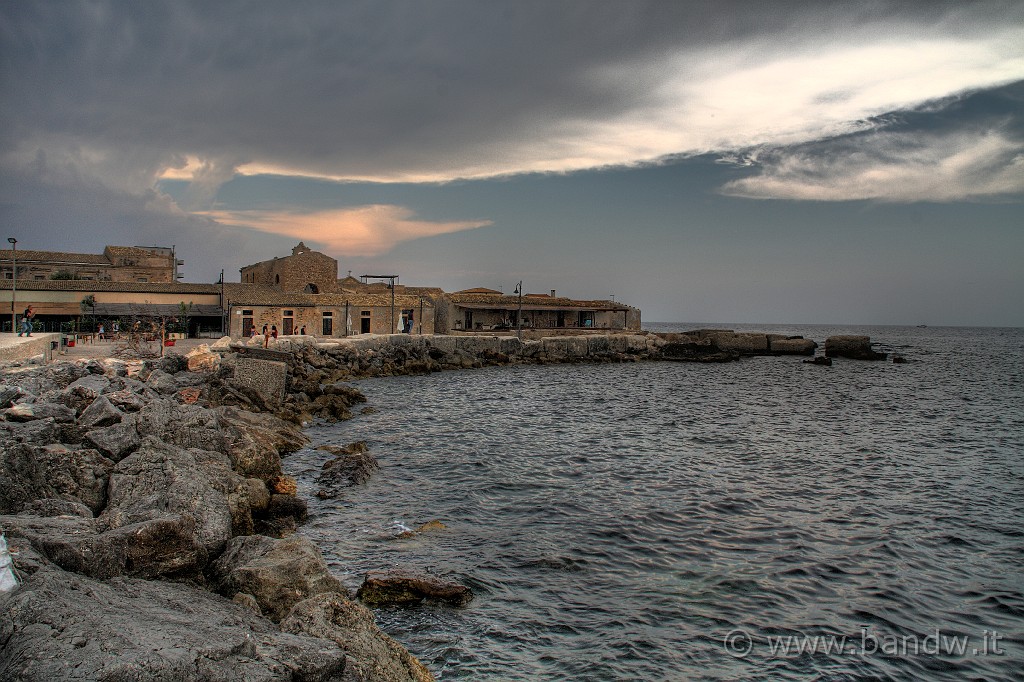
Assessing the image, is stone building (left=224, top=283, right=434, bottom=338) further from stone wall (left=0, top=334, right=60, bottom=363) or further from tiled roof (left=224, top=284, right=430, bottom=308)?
stone wall (left=0, top=334, right=60, bottom=363)

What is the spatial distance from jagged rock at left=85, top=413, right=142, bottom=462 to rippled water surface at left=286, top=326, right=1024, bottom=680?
2917 mm

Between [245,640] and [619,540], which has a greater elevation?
[245,640]

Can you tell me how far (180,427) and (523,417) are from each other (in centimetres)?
1333

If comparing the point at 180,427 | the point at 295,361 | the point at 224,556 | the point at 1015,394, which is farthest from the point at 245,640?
the point at 1015,394

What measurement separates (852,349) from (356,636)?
216 ft

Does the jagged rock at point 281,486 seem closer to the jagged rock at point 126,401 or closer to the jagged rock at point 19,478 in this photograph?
the jagged rock at point 126,401

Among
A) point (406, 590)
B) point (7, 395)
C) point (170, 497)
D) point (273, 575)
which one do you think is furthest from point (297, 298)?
point (273, 575)

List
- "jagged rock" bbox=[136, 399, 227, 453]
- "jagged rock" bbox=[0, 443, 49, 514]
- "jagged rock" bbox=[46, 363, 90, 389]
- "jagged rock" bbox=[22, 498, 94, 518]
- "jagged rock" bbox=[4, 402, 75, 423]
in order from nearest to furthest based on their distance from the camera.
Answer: "jagged rock" bbox=[22, 498, 94, 518] < "jagged rock" bbox=[0, 443, 49, 514] < "jagged rock" bbox=[4, 402, 75, 423] < "jagged rock" bbox=[136, 399, 227, 453] < "jagged rock" bbox=[46, 363, 90, 389]

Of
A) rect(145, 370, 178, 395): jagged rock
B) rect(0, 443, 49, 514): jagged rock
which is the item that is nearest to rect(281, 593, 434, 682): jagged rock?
rect(0, 443, 49, 514): jagged rock

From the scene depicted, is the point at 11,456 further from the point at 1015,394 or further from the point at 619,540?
the point at 1015,394

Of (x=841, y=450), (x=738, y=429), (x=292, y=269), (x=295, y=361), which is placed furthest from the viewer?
(x=292, y=269)

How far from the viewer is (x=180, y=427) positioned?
33.9 feet

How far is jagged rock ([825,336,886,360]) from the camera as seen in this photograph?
59594 millimetres

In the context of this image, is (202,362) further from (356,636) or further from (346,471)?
(356,636)
